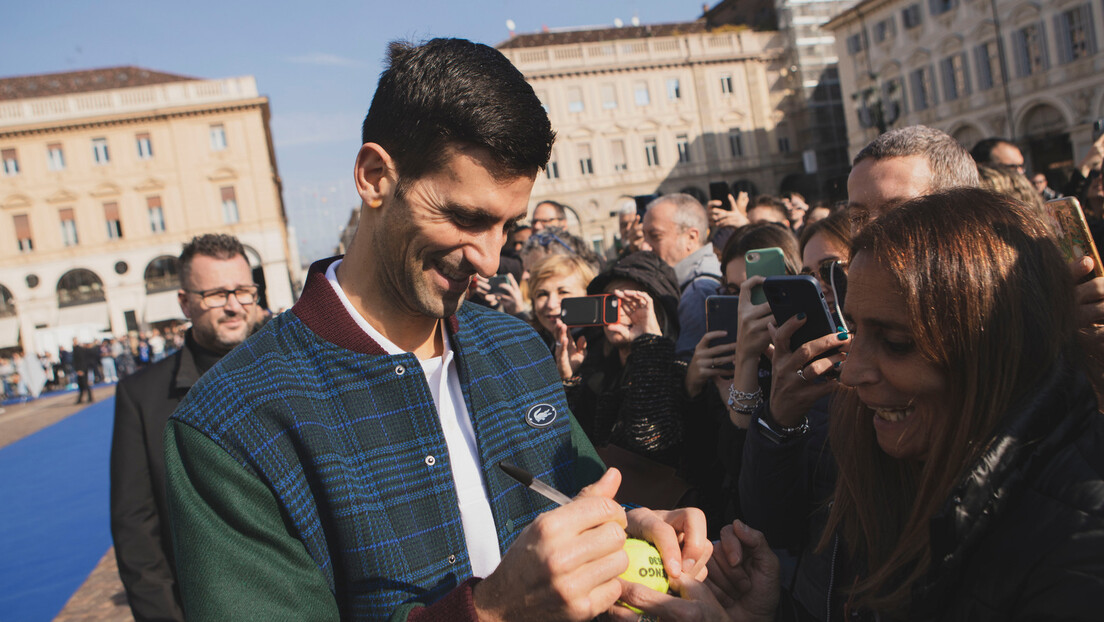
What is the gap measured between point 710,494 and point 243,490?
7.04 ft

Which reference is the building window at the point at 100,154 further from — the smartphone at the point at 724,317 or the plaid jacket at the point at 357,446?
the plaid jacket at the point at 357,446

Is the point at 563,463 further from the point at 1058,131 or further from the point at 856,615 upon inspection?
the point at 1058,131

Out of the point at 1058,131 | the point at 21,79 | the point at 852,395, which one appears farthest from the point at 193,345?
the point at 21,79

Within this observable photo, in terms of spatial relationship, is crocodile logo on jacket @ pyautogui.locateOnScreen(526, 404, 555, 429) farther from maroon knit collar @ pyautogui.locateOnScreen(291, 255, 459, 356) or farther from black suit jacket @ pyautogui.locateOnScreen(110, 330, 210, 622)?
black suit jacket @ pyautogui.locateOnScreen(110, 330, 210, 622)

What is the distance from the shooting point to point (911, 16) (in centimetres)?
3522

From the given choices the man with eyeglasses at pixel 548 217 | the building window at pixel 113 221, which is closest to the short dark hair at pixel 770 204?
the man with eyeglasses at pixel 548 217

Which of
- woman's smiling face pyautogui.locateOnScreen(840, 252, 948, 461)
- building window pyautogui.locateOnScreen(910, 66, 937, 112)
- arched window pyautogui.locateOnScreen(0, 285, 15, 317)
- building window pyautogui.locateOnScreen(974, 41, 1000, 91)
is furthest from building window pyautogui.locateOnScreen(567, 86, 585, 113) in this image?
woman's smiling face pyautogui.locateOnScreen(840, 252, 948, 461)

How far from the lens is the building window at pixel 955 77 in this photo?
33.0 m

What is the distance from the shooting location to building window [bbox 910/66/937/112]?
3484 cm

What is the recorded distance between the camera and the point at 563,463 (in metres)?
1.95

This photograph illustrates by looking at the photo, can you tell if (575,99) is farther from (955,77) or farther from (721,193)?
(721,193)

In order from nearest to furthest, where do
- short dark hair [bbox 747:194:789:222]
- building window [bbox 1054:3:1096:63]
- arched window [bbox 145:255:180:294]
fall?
short dark hair [bbox 747:194:789:222] → building window [bbox 1054:3:1096:63] → arched window [bbox 145:255:180:294]

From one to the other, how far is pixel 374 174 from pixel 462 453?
0.67 meters

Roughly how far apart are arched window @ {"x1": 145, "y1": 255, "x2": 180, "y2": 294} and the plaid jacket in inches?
1694
